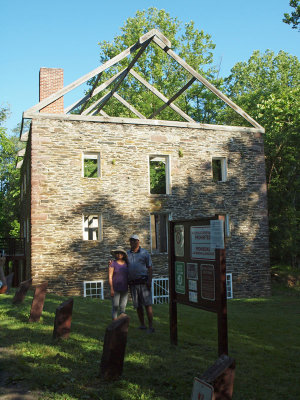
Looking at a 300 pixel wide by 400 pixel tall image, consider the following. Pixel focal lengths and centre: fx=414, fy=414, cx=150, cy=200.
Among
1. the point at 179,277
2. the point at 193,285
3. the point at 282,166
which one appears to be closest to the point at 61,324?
the point at 179,277

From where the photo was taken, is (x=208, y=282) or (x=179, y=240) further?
(x=179, y=240)

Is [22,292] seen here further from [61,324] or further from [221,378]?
[221,378]

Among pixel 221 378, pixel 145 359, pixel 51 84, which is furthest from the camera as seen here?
pixel 51 84

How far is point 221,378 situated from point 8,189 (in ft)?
120

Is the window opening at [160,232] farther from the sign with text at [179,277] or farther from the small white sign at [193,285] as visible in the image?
the small white sign at [193,285]

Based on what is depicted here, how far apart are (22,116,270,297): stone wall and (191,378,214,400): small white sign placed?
42.3 feet

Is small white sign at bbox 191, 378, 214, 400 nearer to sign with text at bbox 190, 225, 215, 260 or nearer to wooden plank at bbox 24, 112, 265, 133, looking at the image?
sign with text at bbox 190, 225, 215, 260

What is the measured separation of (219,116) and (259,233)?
48.5 feet

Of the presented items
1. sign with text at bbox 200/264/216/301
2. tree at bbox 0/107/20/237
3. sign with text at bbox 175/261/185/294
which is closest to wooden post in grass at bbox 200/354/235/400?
sign with text at bbox 200/264/216/301

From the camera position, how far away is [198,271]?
647 centimetres

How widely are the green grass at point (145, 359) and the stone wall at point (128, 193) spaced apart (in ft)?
21.2

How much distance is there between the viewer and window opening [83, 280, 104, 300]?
1638 centimetres

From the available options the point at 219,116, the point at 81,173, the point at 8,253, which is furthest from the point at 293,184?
the point at 8,253

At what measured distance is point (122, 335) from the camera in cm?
503
